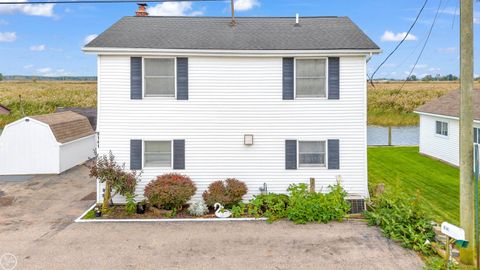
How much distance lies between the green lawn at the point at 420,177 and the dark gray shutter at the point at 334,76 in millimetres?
3239

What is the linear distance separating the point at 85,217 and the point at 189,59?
557 centimetres

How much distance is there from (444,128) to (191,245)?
1481cm

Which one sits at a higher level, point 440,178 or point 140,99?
point 140,99

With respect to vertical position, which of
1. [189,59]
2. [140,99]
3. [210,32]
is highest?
[210,32]

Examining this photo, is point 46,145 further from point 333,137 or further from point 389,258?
point 389,258

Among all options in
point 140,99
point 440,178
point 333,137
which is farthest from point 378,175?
point 140,99

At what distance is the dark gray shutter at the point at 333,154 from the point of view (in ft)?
36.0

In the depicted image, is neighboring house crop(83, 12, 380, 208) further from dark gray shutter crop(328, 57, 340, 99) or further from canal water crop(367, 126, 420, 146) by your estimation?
canal water crop(367, 126, 420, 146)

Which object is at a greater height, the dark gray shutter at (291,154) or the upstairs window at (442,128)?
the upstairs window at (442,128)

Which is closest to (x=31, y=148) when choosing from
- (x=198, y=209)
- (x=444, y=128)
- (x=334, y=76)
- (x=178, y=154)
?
(x=178, y=154)

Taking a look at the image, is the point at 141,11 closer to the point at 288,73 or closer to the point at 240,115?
the point at 240,115

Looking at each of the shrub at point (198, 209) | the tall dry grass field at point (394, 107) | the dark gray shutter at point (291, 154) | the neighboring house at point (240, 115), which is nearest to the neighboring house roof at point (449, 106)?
the neighboring house at point (240, 115)

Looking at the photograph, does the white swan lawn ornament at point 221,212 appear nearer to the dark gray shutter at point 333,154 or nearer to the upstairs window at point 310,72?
the dark gray shutter at point 333,154

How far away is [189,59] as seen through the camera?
10.9 metres
